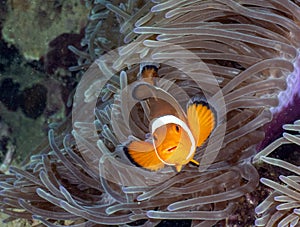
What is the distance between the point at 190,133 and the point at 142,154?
0.16 m

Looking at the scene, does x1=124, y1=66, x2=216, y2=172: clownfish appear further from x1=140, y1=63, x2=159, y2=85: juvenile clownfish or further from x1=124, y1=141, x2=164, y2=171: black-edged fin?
x1=140, y1=63, x2=159, y2=85: juvenile clownfish

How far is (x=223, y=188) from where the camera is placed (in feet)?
4.50

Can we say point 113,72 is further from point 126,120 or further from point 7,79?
point 7,79

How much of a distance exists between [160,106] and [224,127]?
23cm

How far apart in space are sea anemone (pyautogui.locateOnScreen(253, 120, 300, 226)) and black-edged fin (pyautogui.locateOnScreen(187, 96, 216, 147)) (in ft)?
0.62

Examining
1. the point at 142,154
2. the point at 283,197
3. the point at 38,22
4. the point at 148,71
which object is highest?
the point at 38,22

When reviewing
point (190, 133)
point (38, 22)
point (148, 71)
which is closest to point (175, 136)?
point (190, 133)

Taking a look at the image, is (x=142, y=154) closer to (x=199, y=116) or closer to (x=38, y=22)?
(x=199, y=116)

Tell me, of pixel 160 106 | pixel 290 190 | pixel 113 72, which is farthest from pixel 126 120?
pixel 290 190

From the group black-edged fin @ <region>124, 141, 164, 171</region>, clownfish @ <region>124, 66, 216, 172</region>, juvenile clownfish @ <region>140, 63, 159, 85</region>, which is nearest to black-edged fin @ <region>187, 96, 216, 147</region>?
clownfish @ <region>124, 66, 216, 172</region>

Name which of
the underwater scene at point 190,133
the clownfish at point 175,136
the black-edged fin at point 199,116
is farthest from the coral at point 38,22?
the black-edged fin at point 199,116

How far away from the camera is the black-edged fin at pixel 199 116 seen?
3.93ft

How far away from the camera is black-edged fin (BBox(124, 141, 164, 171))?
4.03 ft

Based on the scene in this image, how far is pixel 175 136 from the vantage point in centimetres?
118
